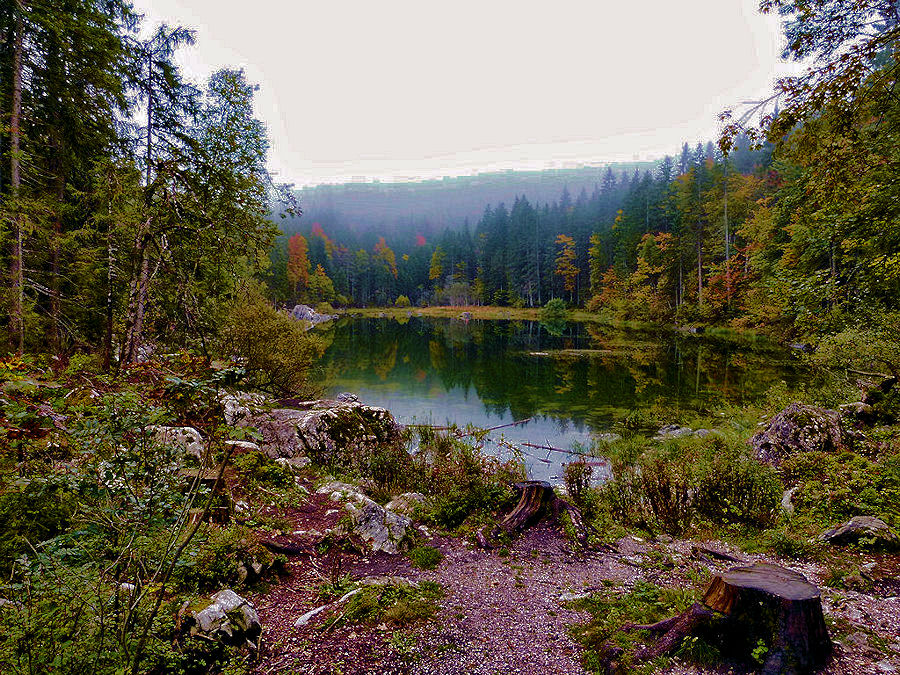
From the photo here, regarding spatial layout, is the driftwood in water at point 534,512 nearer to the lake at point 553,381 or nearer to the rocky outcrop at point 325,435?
the lake at point 553,381

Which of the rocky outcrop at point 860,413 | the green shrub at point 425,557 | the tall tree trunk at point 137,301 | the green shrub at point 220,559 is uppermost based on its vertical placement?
the tall tree trunk at point 137,301

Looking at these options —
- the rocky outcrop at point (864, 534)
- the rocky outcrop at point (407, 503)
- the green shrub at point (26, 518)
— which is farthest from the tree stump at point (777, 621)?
the green shrub at point (26, 518)

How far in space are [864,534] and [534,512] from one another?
13.3 ft

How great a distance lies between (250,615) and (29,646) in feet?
5.57

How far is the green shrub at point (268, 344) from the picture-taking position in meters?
12.1

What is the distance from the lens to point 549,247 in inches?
2768

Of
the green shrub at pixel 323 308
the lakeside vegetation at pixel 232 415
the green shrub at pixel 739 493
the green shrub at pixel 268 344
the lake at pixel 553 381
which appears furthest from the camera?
the green shrub at pixel 323 308

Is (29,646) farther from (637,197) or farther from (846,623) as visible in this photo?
(637,197)

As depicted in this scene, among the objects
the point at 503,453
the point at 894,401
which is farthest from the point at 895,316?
the point at 503,453

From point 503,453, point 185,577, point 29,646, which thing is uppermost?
point 29,646

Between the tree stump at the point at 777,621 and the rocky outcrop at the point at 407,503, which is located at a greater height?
the tree stump at the point at 777,621

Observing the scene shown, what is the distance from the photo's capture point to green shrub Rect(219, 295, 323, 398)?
12094mm

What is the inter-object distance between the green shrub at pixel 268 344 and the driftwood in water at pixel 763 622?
37.2 ft

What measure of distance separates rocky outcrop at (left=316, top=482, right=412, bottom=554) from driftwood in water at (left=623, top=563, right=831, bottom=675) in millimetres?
3295
